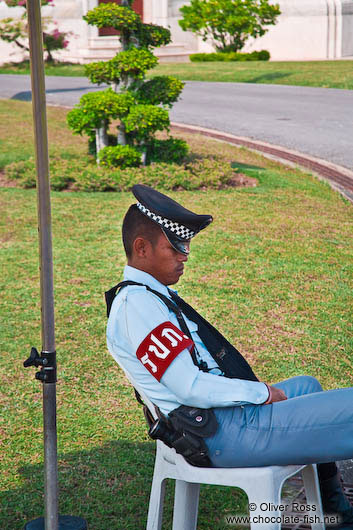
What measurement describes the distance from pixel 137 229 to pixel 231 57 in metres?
29.5

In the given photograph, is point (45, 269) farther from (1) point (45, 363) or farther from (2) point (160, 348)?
(2) point (160, 348)

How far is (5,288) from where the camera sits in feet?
19.4

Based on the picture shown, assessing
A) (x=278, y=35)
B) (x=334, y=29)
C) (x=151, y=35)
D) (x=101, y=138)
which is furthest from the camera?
(x=278, y=35)

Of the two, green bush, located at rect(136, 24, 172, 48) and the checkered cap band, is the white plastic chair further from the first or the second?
green bush, located at rect(136, 24, 172, 48)

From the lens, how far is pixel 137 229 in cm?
272

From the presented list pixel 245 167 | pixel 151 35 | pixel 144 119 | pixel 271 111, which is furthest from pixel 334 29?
pixel 144 119

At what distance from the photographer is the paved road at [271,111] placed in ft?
42.0

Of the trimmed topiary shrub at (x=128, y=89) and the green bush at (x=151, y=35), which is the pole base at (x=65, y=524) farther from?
the green bush at (x=151, y=35)

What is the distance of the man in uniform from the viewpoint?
253cm

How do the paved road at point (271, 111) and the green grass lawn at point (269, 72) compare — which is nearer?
the paved road at point (271, 111)

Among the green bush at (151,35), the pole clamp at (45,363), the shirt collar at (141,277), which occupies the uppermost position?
the green bush at (151,35)

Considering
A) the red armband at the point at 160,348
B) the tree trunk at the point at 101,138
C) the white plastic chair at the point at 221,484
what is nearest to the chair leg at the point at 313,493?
the white plastic chair at the point at 221,484

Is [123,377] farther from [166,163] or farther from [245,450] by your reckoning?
[166,163]

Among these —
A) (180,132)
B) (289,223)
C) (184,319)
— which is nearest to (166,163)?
(289,223)
